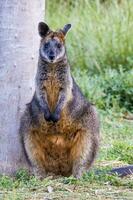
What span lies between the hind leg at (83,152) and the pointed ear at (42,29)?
0.94 meters

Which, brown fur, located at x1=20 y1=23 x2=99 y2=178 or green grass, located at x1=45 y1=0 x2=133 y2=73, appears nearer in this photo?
brown fur, located at x1=20 y1=23 x2=99 y2=178

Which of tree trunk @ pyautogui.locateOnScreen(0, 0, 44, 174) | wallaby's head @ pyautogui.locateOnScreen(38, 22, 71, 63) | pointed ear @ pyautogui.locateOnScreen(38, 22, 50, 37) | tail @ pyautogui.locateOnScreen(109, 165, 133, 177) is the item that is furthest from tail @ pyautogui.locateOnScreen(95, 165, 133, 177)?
pointed ear @ pyautogui.locateOnScreen(38, 22, 50, 37)

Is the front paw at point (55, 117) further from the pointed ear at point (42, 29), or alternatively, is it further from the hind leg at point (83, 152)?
the pointed ear at point (42, 29)

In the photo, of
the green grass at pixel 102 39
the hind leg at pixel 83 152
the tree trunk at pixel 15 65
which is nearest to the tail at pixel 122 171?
the hind leg at pixel 83 152

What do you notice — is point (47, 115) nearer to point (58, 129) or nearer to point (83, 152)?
point (58, 129)

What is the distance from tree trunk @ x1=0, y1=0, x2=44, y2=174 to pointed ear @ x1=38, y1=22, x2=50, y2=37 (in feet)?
0.59

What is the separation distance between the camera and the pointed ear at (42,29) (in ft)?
21.7

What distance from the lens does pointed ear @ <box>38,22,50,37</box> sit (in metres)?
6.62

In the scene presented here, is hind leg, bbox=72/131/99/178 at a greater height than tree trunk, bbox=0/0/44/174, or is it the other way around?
tree trunk, bbox=0/0/44/174

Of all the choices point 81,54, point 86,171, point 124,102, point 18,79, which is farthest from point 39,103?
point 81,54

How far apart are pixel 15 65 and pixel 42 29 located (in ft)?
1.39

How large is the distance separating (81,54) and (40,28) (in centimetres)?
654

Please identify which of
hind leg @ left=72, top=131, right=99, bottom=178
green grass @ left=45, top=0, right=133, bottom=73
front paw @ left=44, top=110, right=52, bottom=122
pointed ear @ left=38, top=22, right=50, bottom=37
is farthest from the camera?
green grass @ left=45, top=0, right=133, bottom=73

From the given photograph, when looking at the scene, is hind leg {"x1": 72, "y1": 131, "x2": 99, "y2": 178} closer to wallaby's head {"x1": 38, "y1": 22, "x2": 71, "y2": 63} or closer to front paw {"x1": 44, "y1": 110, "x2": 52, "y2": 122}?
front paw {"x1": 44, "y1": 110, "x2": 52, "y2": 122}
